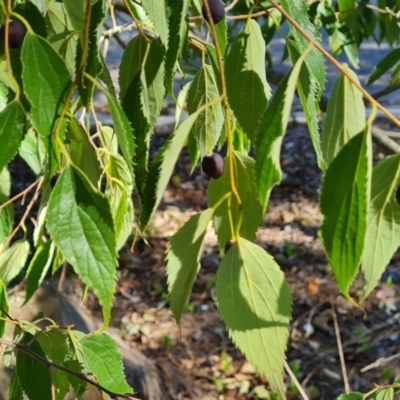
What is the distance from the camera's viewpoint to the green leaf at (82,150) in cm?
76

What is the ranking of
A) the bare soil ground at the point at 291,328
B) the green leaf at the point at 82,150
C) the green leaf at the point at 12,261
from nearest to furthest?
the green leaf at the point at 82,150
the green leaf at the point at 12,261
the bare soil ground at the point at 291,328

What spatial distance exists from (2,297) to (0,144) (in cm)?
42

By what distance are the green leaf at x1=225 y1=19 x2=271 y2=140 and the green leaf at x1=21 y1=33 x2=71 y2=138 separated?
0.61 ft

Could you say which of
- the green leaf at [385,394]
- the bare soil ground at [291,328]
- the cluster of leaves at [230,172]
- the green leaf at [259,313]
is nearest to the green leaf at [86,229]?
the cluster of leaves at [230,172]

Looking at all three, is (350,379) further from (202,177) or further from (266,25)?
(202,177)

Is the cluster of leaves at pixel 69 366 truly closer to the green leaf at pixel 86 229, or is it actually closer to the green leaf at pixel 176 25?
the green leaf at pixel 86 229

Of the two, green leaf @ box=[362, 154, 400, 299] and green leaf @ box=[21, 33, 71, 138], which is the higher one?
green leaf @ box=[21, 33, 71, 138]

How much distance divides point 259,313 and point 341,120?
0.60ft

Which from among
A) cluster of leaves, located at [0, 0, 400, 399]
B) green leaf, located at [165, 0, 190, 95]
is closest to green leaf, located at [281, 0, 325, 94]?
cluster of leaves, located at [0, 0, 400, 399]

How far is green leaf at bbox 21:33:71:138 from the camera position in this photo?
0.63 meters

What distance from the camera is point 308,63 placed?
2.35 ft

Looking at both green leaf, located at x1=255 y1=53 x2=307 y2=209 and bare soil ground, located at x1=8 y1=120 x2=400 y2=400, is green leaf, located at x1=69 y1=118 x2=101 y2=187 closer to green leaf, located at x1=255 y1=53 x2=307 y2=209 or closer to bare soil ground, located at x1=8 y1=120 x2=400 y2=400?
green leaf, located at x1=255 y1=53 x2=307 y2=209

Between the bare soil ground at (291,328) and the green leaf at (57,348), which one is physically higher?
the green leaf at (57,348)

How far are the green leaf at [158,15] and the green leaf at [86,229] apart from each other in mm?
186
